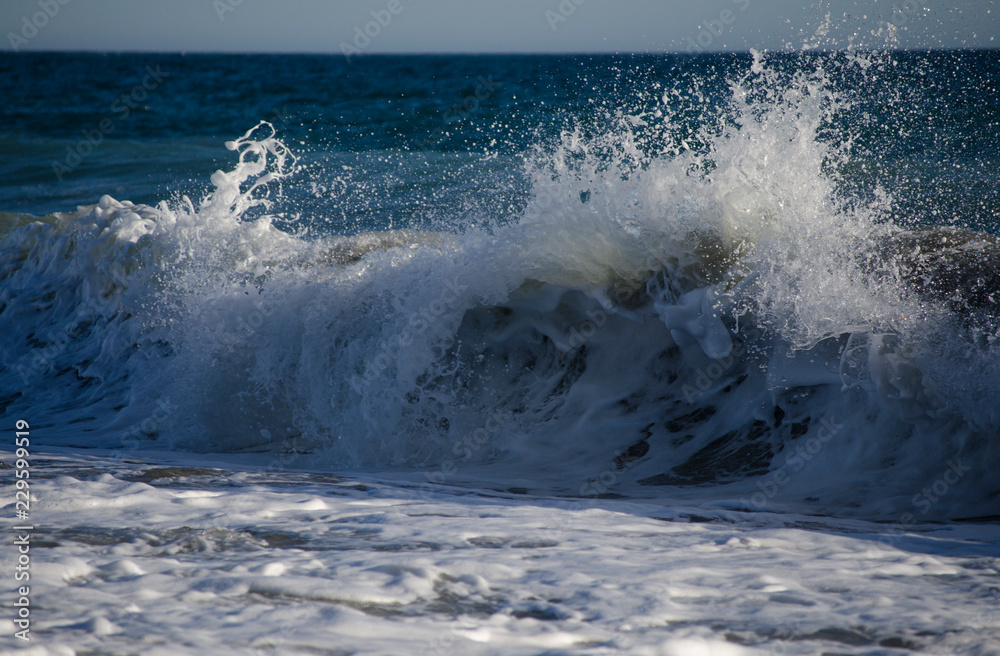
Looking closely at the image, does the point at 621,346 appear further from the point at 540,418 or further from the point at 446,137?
the point at 446,137

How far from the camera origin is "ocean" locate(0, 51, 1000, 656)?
171 centimetres

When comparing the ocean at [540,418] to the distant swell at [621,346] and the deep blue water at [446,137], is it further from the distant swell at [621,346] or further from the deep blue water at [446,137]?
the deep blue water at [446,137]

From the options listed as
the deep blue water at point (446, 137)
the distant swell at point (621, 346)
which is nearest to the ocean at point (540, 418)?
the distant swell at point (621, 346)

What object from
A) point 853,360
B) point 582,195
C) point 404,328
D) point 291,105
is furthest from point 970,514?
point 291,105

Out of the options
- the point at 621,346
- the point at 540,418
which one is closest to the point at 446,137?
the point at 621,346

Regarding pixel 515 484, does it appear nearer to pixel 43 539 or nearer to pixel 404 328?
pixel 404 328

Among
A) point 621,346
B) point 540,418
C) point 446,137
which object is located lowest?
point 540,418

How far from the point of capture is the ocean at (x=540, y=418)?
1715 mm

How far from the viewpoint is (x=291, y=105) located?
68.4ft

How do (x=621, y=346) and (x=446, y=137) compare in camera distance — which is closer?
(x=621, y=346)

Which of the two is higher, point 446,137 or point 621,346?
point 446,137

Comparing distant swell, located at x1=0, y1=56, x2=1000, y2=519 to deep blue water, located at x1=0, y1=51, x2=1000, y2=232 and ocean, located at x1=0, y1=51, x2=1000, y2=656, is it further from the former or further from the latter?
deep blue water, located at x1=0, y1=51, x2=1000, y2=232

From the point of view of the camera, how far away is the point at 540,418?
375 centimetres

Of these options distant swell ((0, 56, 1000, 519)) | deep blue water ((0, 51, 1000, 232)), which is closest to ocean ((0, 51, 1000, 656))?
distant swell ((0, 56, 1000, 519))
